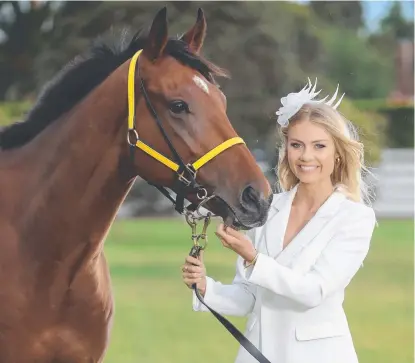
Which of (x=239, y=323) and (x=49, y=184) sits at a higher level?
(x=239, y=323)

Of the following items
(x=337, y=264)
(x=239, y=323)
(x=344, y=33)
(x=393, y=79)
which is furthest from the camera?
(x=393, y=79)

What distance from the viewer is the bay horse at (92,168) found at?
8.12 feet

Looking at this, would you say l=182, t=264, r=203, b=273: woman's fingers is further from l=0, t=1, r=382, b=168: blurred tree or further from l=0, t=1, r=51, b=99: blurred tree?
A: l=0, t=1, r=51, b=99: blurred tree

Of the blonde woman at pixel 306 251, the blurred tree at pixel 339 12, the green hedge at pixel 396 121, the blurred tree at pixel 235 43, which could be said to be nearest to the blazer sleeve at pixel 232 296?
the blonde woman at pixel 306 251

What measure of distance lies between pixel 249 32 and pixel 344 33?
10373 mm

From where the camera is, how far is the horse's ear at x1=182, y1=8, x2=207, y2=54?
106 inches

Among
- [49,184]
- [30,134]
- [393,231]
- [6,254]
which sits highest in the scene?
[393,231]

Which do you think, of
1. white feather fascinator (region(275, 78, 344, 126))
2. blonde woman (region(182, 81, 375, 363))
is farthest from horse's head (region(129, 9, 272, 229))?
white feather fascinator (region(275, 78, 344, 126))

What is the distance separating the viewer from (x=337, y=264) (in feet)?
8.01

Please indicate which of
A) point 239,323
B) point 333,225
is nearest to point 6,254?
point 333,225

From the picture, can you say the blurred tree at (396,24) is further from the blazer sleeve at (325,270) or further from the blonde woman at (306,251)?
the blazer sleeve at (325,270)

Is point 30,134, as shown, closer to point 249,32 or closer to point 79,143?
point 79,143

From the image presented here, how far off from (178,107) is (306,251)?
0.61 metres

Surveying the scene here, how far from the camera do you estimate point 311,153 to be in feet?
8.30
